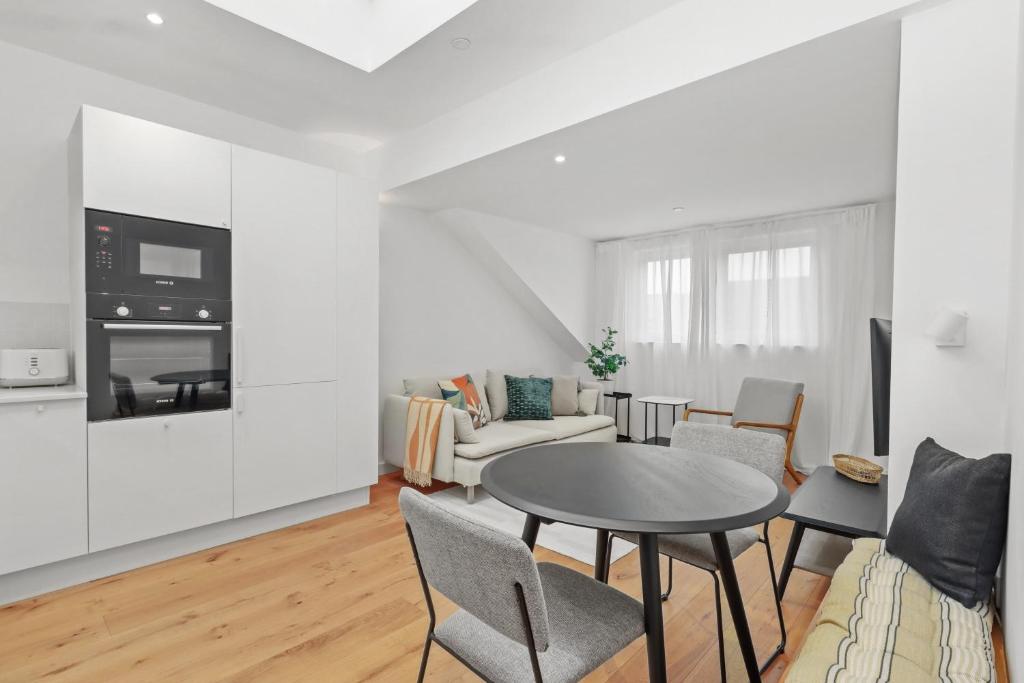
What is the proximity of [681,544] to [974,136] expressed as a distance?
5.52 feet

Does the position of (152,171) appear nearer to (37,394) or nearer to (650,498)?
(37,394)

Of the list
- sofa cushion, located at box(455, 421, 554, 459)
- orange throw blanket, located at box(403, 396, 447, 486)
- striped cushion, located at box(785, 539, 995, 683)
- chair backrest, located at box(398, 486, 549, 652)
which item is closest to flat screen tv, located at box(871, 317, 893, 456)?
striped cushion, located at box(785, 539, 995, 683)

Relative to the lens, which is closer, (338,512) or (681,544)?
(681,544)

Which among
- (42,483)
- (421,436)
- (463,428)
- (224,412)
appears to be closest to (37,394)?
(42,483)

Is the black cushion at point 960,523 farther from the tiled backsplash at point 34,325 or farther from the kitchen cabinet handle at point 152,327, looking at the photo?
the tiled backsplash at point 34,325

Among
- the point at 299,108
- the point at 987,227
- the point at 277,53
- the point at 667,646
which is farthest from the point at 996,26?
the point at 299,108

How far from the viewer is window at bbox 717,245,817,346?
181 inches

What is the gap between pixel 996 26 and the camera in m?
1.65

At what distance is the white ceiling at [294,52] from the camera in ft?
7.48

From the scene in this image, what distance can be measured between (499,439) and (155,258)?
247 cm

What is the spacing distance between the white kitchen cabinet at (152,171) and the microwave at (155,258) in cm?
6

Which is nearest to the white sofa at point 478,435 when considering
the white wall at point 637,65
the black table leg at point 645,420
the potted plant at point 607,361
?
the black table leg at point 645,420

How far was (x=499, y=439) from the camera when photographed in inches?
154

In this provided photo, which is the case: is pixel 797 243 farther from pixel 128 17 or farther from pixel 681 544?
pixel 128 17
